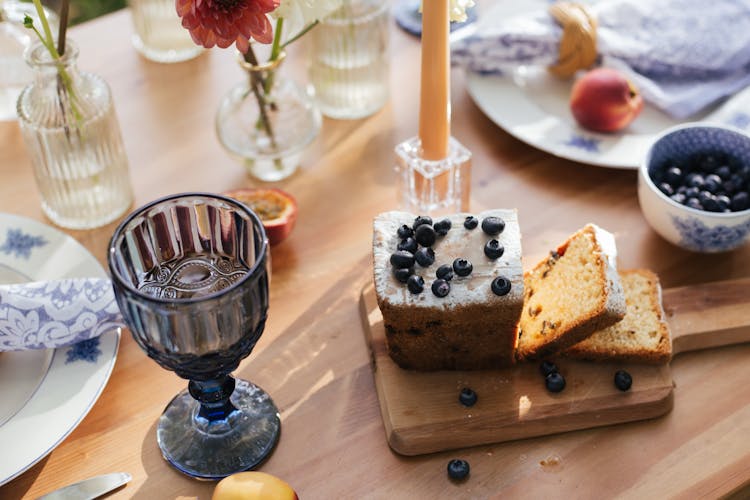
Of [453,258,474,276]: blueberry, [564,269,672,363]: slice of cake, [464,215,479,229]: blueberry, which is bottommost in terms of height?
[564,269,672,363]: slice of cake

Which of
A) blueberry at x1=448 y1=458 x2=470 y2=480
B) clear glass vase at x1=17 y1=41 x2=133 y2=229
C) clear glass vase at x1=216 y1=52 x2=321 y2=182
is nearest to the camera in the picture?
blueberry at x1=448 y1=458 x2=470 y2=480

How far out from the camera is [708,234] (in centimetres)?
119

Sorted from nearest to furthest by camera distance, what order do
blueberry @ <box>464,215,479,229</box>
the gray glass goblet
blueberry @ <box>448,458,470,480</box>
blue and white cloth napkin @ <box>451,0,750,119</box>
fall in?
the gray glass goblet, blueberry @ <box>448,458,470,480</box>, blueberry @ <box>464,215,479,229</box>, blue and white cloth napkin @ <box>451,0,750,119</box>

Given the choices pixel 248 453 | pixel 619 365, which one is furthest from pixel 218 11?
pixel 619 365

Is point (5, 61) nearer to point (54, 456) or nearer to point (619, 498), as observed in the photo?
point (54, 456)

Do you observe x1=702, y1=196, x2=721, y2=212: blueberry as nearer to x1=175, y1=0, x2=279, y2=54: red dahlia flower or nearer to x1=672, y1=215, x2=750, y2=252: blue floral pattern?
x1=672, y1=215, x2=750, y2=252: blue floral pattern

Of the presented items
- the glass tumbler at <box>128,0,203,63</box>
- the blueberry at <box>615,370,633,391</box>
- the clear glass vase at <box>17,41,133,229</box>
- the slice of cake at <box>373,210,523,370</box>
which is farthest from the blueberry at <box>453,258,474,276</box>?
the glass tumbler at <box>128,0,203,63</box>

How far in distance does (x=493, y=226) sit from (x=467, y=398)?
21 cm

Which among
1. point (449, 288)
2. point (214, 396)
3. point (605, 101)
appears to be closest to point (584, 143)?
point (605, 101)

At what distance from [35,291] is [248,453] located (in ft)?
1.13

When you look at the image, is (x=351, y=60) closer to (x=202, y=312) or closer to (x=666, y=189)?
(x=666, y=189)

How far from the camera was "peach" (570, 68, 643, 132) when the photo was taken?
1397 millimetres

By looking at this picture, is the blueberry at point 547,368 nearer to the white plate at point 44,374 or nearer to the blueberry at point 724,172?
the blueberry at point 724,172

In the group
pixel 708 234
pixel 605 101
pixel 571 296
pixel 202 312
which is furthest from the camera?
pixel 605 101
